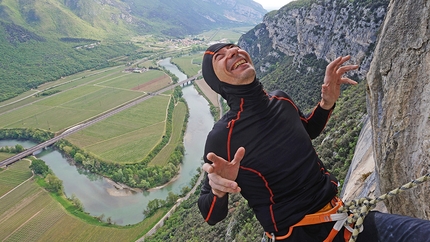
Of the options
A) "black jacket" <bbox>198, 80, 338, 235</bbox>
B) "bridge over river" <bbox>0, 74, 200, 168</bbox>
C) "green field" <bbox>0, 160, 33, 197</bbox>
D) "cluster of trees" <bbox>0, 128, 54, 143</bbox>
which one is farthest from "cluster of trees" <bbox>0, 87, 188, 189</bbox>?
"black jacket" <bbox>198, 80, 338, 235</bbox>

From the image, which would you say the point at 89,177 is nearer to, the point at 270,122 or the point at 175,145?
the point at 175,145

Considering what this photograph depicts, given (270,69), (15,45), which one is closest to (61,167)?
(270,69)

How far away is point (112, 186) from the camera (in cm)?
3184

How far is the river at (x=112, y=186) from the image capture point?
28109mm

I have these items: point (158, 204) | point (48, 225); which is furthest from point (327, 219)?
point (48, 225)

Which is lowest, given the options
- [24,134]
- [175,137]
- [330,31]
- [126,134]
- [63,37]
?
[24,134]

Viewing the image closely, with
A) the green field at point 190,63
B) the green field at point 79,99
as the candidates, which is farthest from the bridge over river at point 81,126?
the green field at point 190,63

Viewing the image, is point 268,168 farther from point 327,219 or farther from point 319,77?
point 319,77

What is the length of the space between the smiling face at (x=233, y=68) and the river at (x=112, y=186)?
87.2ft

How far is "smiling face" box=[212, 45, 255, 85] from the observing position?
269 cm

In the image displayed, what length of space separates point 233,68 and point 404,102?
1.59 m

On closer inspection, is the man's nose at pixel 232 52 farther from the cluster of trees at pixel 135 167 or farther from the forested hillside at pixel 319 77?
the cluster of trees at pixel 135 167

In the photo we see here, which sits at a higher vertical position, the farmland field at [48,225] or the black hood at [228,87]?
the black hood at [228,87]

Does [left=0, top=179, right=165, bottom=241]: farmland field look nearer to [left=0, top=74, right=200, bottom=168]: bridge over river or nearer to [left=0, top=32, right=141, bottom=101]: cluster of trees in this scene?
[left=0, top=74, right=200, bottom=168]: bridge over river
